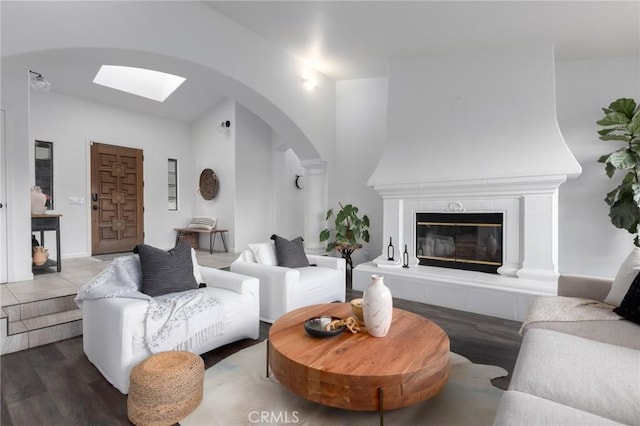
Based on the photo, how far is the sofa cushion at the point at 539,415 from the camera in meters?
1.01

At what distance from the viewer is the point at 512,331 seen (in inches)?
115

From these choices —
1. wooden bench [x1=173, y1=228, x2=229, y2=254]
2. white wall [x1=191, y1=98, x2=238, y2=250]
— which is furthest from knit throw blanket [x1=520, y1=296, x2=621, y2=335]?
wooden bench [x1=173, y1=228, x2=229, y2=254]

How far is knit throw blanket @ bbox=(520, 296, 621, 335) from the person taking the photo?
203 cm

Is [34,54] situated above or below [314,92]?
below

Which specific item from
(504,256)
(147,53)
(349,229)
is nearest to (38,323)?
(147,53)

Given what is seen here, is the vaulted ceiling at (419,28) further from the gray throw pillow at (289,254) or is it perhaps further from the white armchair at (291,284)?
the white armchair at (291,284)

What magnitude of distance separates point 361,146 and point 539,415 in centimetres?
481

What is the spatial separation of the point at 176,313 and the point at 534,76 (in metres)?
4.25

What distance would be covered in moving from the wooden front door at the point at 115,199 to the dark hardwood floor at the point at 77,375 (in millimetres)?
A: 3795

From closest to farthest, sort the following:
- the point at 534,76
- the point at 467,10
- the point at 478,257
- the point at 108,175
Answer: the point at 467,10
the point at 534,76
the point at 478,257
the point at 108,175

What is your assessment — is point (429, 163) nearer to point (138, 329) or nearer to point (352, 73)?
point (352, 73)

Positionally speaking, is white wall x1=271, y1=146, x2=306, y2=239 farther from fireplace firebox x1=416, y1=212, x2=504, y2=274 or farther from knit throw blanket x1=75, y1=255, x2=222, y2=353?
knit throw blanket x1=75, y1=255, x2=222, y2=353

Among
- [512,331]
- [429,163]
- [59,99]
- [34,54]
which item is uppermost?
[59,99]

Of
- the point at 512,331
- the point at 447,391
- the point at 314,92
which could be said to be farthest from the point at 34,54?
the point at 512,331
